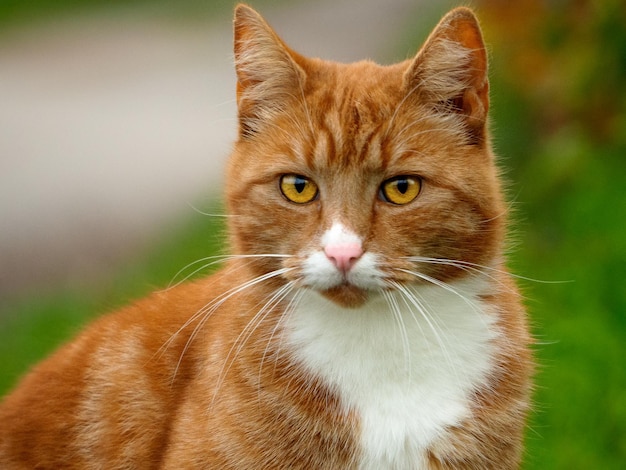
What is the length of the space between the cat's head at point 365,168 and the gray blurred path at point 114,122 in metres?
1.72

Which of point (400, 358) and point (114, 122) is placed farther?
point (114, 122)

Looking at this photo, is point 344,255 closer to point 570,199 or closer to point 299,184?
point 299,184

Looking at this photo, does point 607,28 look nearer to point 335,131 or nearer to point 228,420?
point 335,131

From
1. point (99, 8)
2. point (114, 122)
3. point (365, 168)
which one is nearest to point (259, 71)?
point (365, 168)

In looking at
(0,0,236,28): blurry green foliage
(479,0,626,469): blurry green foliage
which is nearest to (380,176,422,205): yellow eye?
(479,0,626,469): blurry green foliage

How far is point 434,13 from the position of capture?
1213 cm

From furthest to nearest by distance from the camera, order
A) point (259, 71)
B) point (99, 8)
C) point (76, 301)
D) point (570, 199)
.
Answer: point (99, 8) < point (76, 301) < point (570, 199) < point (259, 71)

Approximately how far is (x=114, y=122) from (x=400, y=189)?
758cm

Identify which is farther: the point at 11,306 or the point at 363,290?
the point at 11,306

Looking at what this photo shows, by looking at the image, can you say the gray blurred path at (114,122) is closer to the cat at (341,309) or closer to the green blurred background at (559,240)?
the green blurred background at (559,240)

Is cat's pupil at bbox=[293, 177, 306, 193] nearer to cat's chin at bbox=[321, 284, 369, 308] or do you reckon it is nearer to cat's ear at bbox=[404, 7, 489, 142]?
cat's chin at bbox=[321, 284, 369, 308]

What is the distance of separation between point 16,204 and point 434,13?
630cm

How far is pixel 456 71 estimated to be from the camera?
3121mm

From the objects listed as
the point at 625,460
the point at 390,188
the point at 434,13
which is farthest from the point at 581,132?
the point at 434,13
